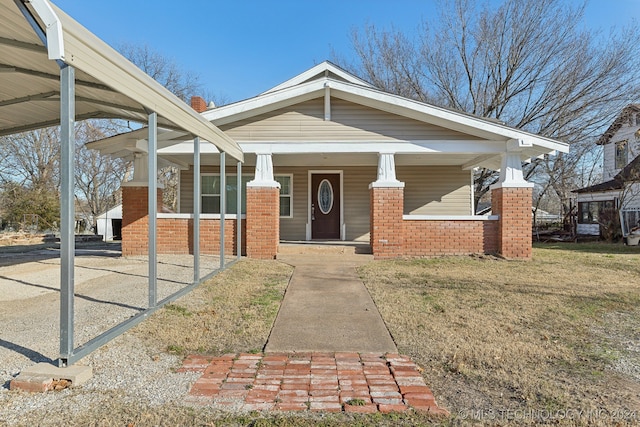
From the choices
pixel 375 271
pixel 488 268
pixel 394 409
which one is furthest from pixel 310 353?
pixel 488 268

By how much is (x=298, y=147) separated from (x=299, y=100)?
1.14m

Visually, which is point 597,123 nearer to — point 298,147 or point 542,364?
point 298,147

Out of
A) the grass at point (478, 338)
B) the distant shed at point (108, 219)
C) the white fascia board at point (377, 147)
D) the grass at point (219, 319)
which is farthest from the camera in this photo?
the distant shed at point (108, 219)

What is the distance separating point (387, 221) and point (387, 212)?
215mm

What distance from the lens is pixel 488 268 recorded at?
7691mm

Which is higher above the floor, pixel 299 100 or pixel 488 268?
pixel 299 100

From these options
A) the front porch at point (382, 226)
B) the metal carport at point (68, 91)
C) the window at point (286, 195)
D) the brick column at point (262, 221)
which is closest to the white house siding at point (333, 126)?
the front porch at point (382, 226)

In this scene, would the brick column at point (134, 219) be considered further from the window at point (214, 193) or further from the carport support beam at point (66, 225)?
the carport support beam at point (66, 225)

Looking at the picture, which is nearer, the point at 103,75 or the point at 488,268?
the point at 103,75

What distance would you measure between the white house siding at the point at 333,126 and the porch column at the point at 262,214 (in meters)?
0.74

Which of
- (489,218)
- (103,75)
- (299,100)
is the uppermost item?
(299,100)

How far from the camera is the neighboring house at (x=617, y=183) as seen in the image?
1627 cm

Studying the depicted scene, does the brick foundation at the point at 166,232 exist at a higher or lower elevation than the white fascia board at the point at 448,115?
lower

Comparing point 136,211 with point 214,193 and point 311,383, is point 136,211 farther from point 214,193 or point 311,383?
point 311,383
